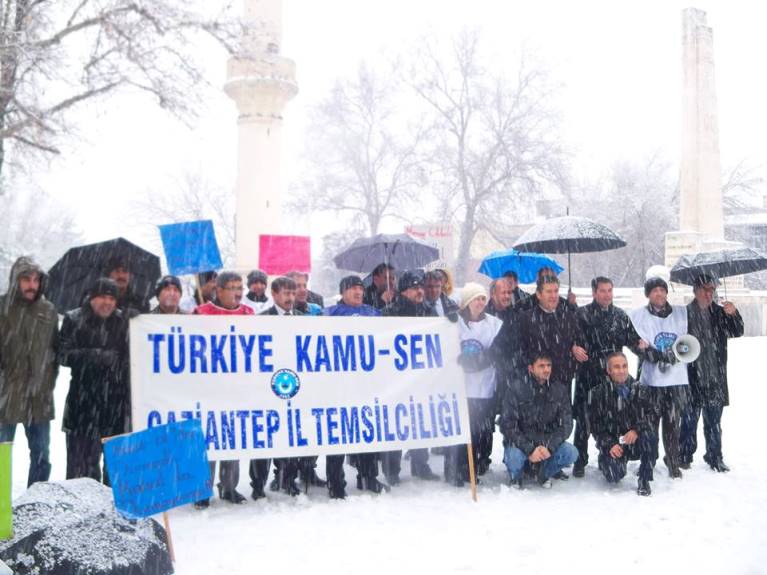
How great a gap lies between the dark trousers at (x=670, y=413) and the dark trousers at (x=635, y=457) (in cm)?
35

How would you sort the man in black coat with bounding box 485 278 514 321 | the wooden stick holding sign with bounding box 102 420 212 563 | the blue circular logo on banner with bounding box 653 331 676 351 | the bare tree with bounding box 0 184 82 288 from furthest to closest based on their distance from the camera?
the bare tree with bounding box 0 184 82 288
the man in black coat with bounding box 485 278 514 321
the blue circular logo on banner with bounding box 653 331 676 351
the wooden stick holding sign with bounding box 102 420 212 563

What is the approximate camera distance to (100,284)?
209 inches

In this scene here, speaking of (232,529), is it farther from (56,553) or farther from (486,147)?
(486,147)

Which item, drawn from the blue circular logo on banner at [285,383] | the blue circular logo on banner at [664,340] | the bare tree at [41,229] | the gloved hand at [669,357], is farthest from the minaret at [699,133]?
the bare tree at [41,229]

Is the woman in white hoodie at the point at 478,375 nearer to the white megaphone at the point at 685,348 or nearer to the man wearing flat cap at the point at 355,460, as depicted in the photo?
the man wearing flat cap at the point at 355,460

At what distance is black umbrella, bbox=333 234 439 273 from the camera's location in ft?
27.1

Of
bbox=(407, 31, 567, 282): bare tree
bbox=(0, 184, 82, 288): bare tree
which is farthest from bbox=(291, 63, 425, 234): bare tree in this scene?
bbox=(0, 184, 82, 288): bare tree

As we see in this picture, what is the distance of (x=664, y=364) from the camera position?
658 centimetres

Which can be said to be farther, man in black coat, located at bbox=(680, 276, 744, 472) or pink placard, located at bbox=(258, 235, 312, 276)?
pink placard, located at bbox=(258, 235, 312, 276)

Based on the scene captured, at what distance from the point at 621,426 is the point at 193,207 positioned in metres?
43.8

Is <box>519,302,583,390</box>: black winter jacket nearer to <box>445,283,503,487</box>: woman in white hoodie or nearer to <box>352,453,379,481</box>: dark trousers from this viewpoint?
<box>445,283,503,487</box>: woman in white hoodie

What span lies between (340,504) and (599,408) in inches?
90.4

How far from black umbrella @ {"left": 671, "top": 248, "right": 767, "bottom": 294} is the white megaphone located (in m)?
0.75

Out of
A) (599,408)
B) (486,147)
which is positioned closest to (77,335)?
(599,408)
